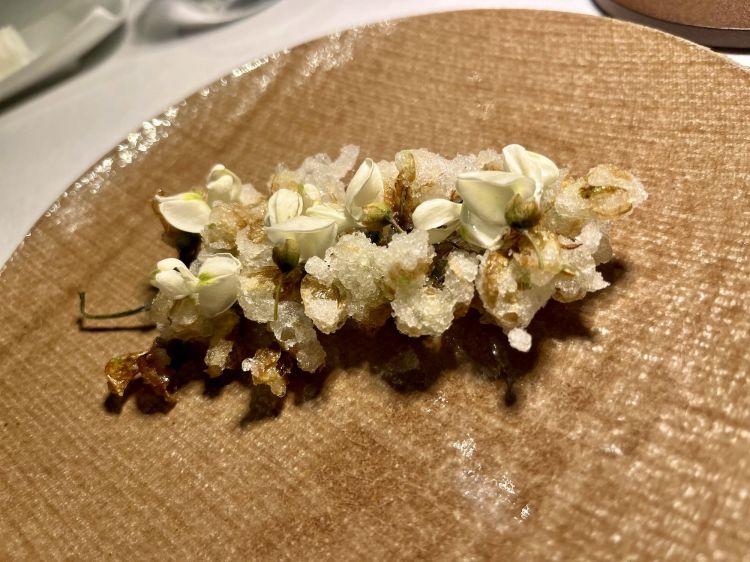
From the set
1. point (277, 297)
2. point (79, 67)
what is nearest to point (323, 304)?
point (277, 297)

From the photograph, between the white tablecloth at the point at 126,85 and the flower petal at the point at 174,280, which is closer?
the flower petal at the point at 174,280

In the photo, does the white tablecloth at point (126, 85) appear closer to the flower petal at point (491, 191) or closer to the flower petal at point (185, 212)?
the flower petal at point (185, 212)

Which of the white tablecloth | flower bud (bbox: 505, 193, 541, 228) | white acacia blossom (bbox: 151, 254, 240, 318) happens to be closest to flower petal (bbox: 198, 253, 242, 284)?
white acacia blossom (bbox: 151, 254, 240, 318)

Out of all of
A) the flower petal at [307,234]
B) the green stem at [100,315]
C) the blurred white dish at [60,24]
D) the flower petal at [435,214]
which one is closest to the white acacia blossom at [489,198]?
the flower petal at [435,214]

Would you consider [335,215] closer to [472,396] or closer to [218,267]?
[218,267]

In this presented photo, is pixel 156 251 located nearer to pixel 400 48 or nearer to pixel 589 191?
pixel 400 48

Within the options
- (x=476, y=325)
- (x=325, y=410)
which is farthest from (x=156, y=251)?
(x=476, y=325)

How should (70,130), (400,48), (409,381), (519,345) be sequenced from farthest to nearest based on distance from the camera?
(70,130) < (400,48) < (409,381) < (519,345)
